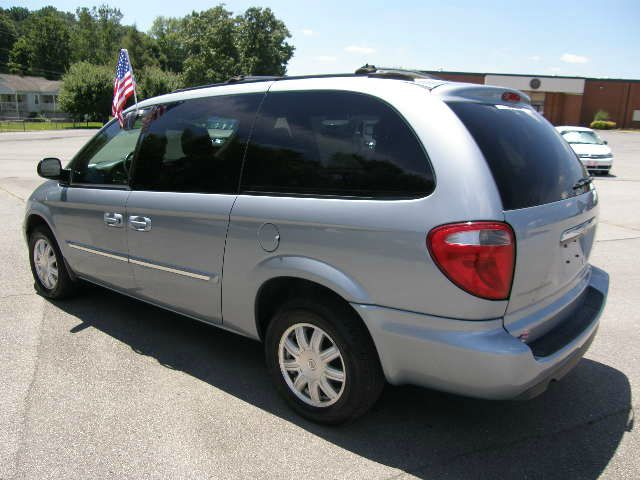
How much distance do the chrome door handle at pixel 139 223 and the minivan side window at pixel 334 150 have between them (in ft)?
2.97

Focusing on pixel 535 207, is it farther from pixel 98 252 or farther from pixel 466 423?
pixel 98 252

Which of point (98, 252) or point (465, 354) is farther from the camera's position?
point (98, 252)

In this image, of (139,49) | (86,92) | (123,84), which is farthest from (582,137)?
(139,49)

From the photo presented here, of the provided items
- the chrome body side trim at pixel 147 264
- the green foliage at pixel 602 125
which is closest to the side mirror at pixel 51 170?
the chrome body side trim at pixel 147 264

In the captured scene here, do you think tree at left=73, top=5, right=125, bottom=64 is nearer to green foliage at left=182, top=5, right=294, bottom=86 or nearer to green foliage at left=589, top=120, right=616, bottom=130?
A: green foliage at left=182, top=5, right=294, bottom=86

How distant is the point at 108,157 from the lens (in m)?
4.38

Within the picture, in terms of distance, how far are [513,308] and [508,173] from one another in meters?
0.63

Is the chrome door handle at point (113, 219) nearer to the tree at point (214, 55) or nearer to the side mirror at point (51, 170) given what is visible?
the side mirror at point (51, 170)

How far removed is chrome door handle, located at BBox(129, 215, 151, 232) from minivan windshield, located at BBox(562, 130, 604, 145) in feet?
57.8

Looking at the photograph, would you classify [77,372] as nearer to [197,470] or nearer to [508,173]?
[197,470]

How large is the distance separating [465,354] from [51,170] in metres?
3.71

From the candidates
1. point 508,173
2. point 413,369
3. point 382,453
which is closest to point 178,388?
point 382,453

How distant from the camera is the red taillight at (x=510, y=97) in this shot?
9.96 feet

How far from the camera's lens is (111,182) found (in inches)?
163
